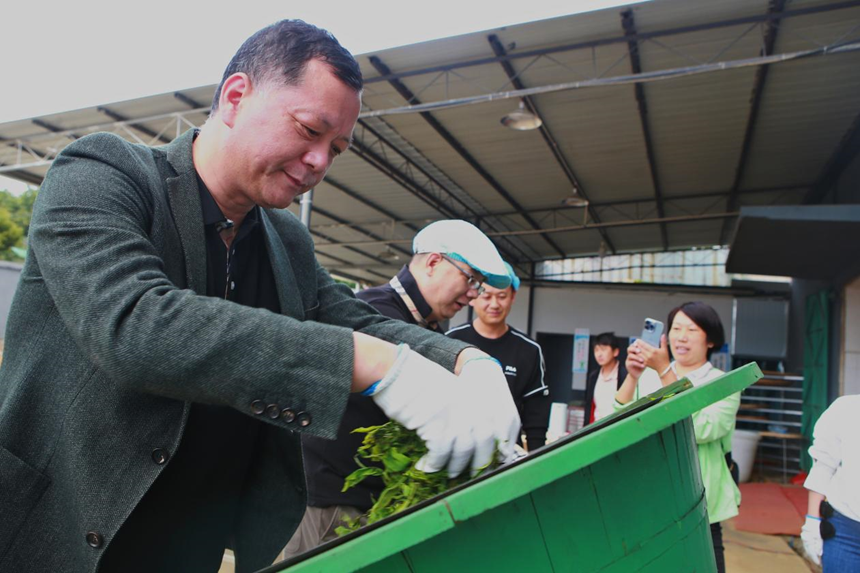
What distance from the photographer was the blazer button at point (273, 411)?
836 mm

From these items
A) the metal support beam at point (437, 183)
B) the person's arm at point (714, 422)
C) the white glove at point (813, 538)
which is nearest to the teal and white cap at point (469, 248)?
the person's arm at point (714, 422)

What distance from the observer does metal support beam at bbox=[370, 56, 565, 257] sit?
8234mm

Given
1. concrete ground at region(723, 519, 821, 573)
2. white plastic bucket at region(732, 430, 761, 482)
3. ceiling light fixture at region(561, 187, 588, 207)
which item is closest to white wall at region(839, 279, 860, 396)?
white plastic bucket at region(732, 430, 761, 482)

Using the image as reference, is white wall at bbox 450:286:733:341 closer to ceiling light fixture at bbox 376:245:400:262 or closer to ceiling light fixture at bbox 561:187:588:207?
ceiling light fixture at bbox 376:245:400:262

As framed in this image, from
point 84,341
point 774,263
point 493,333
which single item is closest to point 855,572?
point 493,333

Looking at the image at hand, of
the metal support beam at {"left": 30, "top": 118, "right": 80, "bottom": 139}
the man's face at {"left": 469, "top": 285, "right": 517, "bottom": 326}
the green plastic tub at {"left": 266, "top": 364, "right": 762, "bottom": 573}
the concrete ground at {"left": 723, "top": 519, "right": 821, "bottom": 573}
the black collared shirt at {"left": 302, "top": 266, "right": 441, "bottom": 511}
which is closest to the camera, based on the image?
the green plastic tub at {"left": 266, "top": 364, "right": 762, "bottom": 573}

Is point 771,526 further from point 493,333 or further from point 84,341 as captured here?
point 84,341

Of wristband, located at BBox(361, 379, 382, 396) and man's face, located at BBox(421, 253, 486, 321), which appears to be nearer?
wristband, located at BBox(361, 379, 382, 396)

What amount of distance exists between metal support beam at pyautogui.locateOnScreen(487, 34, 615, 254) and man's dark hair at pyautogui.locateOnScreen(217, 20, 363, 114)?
22.1ft

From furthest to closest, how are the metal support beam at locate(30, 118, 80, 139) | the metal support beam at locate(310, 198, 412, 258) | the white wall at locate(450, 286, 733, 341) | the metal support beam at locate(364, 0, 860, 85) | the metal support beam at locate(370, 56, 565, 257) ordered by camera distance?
the white wall at locate(450, 286, 733, 341)
the metal support beam at locate(310, 198, 412, 258)
the metal support beam at locate(30, 118, 80, 139)
the metal support beam at locate(370, 56, 565, 257)
the metal support beam at locate(364, 0, 860, 85)

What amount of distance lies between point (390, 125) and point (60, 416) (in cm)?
953

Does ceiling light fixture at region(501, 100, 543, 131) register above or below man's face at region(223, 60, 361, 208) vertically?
above

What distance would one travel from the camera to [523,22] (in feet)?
21.5

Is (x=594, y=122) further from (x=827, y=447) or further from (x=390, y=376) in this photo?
(x=390, y=376)
